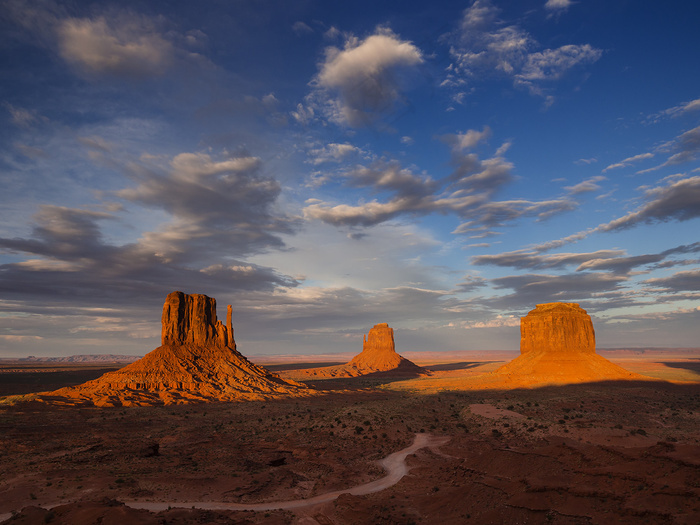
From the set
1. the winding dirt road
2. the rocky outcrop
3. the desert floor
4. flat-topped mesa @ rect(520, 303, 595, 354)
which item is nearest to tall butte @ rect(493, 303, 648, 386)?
flat-topped mesa @ rect(520, 303, 595, 354)

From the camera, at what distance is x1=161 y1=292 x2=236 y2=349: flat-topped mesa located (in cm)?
8869

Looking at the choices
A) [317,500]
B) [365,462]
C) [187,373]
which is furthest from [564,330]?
[317,500]

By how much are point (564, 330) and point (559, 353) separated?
598 cm

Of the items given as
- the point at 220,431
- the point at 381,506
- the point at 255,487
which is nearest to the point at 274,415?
the point at 220,431

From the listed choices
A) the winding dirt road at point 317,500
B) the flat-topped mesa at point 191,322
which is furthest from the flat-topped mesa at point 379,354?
the winding dirt road at point 317,500

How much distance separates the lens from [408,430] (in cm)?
4497

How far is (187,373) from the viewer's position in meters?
81.7

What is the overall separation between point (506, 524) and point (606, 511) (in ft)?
15.2

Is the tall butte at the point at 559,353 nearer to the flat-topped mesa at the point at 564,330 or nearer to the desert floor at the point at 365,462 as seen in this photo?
the flat-topped mesa at the point at 564,330

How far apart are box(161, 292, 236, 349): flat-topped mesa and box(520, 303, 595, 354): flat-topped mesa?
8012 centimetres

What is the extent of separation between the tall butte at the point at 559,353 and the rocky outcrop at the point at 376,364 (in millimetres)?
67413

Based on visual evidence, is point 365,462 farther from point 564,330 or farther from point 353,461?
point 564,330

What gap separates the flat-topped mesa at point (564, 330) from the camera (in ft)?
324

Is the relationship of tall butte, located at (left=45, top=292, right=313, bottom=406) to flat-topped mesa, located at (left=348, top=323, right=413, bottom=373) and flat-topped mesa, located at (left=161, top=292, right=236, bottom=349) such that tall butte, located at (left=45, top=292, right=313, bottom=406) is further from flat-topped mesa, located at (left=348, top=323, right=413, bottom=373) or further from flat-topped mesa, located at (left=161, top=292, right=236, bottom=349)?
flat-topped mesa, located at (left=348, top=323, right=413, bottom=373)
